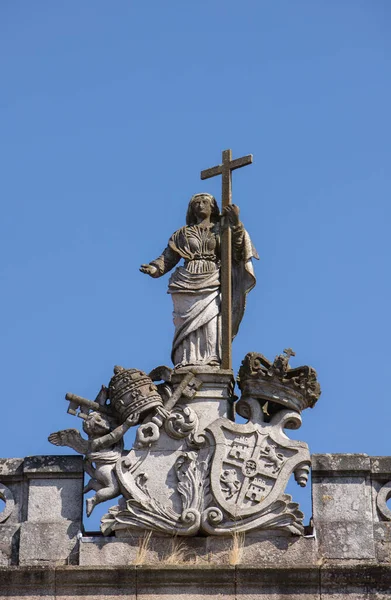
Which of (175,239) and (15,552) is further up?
(175,239)

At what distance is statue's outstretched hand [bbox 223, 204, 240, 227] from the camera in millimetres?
23188

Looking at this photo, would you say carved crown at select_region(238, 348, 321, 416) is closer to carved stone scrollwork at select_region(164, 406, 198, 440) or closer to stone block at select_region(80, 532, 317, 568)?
carved stone scrollwork at select_region(164, 406, 198, 440)

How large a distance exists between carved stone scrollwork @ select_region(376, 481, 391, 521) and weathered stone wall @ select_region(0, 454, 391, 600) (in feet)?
0.03

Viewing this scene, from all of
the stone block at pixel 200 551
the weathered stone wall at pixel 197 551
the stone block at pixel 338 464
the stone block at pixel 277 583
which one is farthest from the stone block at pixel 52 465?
the stone block at pixel 338 464

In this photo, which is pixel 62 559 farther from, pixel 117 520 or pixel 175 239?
pixel 175 239

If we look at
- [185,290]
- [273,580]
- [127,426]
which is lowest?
[273,580]

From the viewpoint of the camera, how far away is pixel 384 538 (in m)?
21.7

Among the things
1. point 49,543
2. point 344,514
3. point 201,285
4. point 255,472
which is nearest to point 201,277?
point 201,285

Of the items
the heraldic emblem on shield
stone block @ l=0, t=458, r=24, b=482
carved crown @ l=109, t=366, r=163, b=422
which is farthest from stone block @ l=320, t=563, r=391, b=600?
stone block @ l=0, t=458, r=24, b=482

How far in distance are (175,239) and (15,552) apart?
3.85 meters

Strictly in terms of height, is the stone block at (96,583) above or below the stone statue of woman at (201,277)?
below

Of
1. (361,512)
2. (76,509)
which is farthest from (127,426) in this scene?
(361,512)

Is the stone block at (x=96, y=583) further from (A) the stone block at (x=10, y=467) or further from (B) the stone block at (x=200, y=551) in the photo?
(A) the stone block at (x=10, y=467)

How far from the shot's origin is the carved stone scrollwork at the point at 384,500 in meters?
21.9
